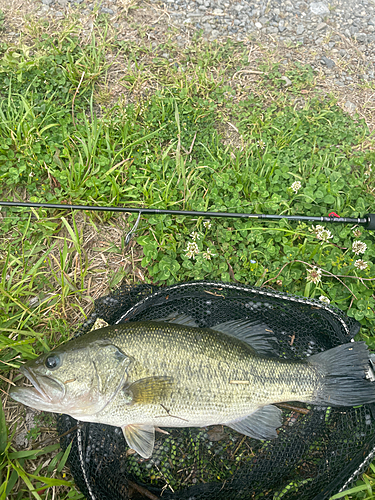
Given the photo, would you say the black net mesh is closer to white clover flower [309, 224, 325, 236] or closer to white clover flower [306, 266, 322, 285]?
white clover flower [306, 266, 322, 285]

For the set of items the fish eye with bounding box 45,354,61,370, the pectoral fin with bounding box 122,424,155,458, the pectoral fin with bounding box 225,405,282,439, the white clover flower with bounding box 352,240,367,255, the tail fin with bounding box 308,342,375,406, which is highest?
the white clover flower with bounding box 352,240,367,255

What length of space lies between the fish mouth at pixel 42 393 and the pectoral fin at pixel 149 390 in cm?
47

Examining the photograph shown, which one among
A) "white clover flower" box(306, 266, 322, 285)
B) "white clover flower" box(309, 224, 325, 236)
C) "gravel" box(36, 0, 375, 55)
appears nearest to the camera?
"white clover flower" box(306, 266, 322, 285)

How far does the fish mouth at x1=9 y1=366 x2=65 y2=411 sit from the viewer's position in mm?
2381

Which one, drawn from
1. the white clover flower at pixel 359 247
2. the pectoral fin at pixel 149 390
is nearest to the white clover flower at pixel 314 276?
the white clover flower at pixel 359 247

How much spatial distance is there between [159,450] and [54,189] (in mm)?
2782

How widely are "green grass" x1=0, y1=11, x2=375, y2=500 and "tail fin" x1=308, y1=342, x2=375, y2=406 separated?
67 cm

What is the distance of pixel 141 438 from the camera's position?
8.38ft

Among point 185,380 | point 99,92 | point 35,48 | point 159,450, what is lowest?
Answer: point 159,450

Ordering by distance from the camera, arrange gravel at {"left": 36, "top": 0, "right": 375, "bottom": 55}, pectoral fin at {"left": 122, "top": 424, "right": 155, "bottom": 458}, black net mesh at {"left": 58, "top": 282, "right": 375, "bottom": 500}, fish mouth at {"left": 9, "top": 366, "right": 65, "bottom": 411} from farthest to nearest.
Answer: gravel at {"left": 36, "top": 0, "right": 375, "bottom": 55} < black net mesh at {"left": 58, "top": 282, "right": 375, "bottom": 500} < pectoral fin at {"left": 122, "top": 424, "right": 155, "bottom": 458} < fish mouth at {"left": 9, "top": 366, "right": 65, "bottom": 411}

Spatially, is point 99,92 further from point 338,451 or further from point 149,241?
point 338,451

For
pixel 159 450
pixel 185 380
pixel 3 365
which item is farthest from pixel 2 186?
pixel 159 450

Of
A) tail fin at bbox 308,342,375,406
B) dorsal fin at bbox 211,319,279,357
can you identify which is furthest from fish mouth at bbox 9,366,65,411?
tail fin at bbox 308,342,375,406

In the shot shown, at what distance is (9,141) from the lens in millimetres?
3623
